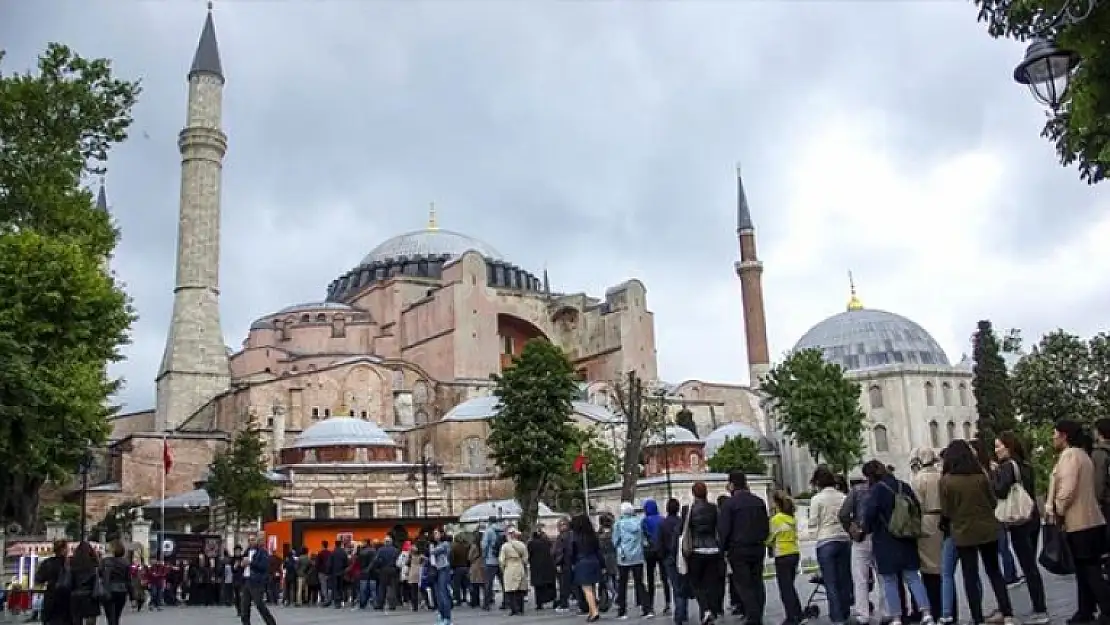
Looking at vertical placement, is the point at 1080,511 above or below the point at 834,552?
above

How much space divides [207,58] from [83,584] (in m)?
35.1

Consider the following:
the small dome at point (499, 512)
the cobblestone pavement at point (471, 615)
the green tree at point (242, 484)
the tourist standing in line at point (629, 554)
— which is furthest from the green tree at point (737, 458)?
the tourist standing in line at point (629, 554)

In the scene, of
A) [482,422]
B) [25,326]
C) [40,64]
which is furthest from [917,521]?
[482,422]

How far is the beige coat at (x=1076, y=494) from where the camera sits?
5.75 metres

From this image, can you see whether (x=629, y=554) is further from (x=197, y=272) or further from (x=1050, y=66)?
(x=197, y=272)

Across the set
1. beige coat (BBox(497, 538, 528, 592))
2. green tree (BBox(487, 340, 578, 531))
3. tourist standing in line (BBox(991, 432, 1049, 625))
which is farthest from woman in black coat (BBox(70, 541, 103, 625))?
green tree (BBox(487, 340, 578, 531))

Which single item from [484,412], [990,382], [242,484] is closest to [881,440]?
[990,382]

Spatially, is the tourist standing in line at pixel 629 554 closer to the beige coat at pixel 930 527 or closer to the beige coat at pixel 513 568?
the beige coat at pixel 513 568

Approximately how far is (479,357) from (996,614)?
38.7 metres

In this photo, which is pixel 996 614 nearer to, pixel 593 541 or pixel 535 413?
pixel 593 541

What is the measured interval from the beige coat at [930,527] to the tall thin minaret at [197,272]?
35.7 m

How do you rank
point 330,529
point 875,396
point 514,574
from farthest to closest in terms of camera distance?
1. point 875,396
2. point 330,529
3. point 514,574

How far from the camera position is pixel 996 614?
638 centimetres

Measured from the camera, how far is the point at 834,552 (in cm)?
726
